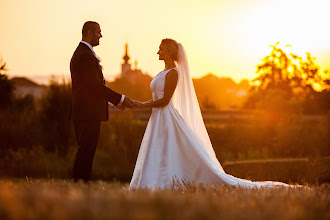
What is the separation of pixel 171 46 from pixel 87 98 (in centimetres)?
146

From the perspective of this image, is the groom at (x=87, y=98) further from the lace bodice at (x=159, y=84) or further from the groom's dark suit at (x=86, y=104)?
the lace bodice at (x=159, y=84)

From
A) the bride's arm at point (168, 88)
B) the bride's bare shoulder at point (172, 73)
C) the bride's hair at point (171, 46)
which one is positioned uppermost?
the bride's hair at point (171, 46)

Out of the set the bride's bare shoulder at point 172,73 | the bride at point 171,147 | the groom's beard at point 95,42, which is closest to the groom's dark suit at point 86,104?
the groom's beard at point 95,42

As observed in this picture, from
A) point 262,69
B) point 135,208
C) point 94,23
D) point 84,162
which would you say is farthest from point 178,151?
point 262,69

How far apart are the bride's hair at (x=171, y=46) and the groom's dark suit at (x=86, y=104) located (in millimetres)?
1062

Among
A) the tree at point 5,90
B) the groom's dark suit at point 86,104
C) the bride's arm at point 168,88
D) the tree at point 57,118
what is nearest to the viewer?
the groom's dark suit at point 86,104

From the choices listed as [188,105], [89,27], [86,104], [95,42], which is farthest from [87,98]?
[188,105]

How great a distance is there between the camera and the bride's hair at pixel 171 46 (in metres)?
7.90

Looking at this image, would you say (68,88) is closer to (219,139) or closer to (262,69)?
(219,139)

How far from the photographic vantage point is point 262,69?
40.3m

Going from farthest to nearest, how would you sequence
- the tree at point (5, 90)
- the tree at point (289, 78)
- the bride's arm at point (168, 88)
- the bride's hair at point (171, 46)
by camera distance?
the tree at point (289, 78) < the tree at point (5, 90) < the bride's hair at point (171, 46) < the bride's arm at point (168, 88)

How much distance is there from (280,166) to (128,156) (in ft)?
17.7

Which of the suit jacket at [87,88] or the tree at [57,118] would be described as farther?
the tree at [57,118]

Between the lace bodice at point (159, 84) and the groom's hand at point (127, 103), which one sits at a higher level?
the lace bodice at point (159, 84)
